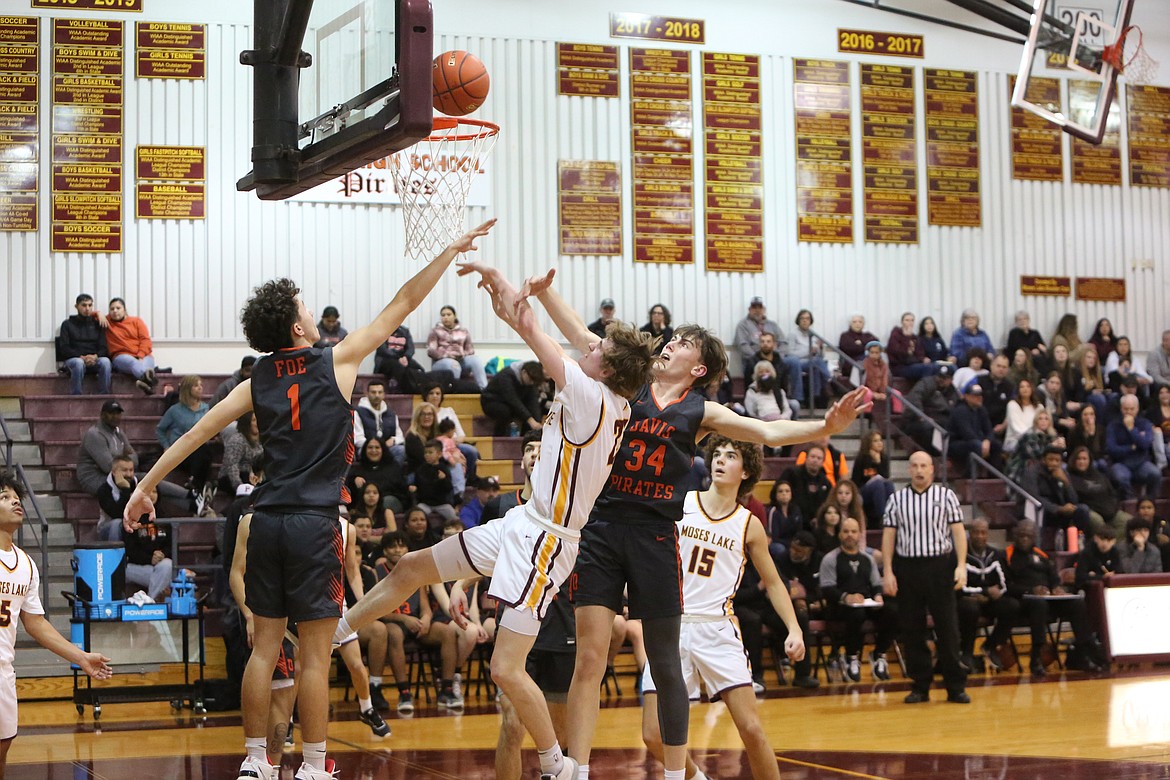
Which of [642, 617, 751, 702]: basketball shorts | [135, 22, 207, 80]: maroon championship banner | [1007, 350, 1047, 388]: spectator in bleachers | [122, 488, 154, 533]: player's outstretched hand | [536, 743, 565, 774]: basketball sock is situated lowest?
[536, 743, 565, 774]: basketball sock

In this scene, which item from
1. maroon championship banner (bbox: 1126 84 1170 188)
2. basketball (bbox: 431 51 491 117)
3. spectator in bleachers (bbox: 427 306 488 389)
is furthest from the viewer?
maroon championship banner (bbox: 1126 84 1170 188)

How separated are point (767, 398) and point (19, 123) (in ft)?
33.0

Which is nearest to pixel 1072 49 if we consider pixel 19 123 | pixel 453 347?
pixel 453 347

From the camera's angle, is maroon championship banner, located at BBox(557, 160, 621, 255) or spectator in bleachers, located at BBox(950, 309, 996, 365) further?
spectator in bleachers, located at BBox(950, 309, 996, 365)

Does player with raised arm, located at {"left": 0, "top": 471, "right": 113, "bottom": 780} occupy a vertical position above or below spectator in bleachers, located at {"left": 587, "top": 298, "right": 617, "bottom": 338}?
below

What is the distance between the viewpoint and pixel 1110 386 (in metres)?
19.4

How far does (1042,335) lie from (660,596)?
1649 cm

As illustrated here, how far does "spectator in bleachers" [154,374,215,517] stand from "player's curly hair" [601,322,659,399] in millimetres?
8835

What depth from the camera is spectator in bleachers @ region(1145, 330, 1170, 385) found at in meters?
20.0

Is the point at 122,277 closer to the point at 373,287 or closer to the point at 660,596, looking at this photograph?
the point at 373,287

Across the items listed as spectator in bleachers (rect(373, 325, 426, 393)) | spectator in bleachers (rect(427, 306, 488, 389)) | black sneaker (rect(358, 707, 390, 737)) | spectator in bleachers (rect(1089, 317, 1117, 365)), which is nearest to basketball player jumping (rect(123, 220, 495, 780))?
black sneaker (rect(358, 707, 390, 737))

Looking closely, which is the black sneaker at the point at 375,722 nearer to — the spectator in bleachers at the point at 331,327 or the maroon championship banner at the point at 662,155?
the spectator in bleachers at the point at 331,327

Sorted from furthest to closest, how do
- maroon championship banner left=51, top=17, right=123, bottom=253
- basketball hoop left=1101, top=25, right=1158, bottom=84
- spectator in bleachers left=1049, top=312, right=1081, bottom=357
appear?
spectator in bleachers left=1049, top=312, right=1081, bottom=357 → maroon championship banner left=51, top=17, right=123, bottom=253 → basketball hoop left=1101, top=25, right=1158, bottom=84

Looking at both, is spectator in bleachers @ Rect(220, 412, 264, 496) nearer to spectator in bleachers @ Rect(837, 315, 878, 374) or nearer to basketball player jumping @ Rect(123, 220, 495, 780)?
basketball player jumping @ Rect(123, 220, 495, 780)
